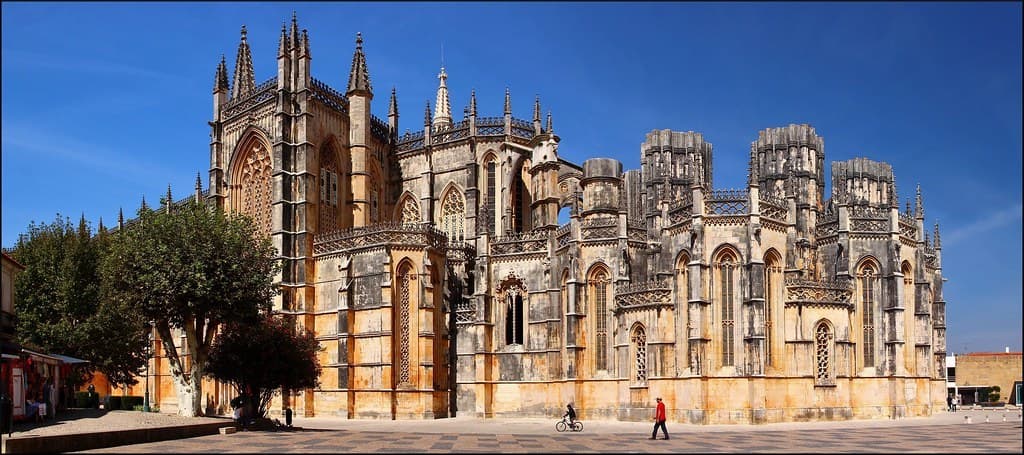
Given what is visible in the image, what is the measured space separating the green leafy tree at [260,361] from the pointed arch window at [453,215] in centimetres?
1967

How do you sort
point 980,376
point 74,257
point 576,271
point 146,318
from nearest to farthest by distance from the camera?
point 146,318 → point 576,271 → point 74,257 → point 980,376

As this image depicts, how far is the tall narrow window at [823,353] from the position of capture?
46750 mm

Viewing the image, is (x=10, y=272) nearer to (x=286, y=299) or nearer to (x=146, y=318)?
(x=146, y=318)

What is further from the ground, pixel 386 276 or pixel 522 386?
pixel 386 276

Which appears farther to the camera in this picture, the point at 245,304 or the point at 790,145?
the point at 790,145

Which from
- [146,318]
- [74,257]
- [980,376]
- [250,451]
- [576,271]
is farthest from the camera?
[980,376]

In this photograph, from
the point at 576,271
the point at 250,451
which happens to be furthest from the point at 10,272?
the point at 576,271

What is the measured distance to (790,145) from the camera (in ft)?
185

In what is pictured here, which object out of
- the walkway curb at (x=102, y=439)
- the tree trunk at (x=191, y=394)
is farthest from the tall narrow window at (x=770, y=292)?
the tree trunk at (x=191, y=394)

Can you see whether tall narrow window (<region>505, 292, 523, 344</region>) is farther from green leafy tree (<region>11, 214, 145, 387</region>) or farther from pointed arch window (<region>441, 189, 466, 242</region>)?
green leafy tree (<region>11, 214, 145, 387</region>)

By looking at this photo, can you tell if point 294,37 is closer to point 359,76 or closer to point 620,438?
point 359,76

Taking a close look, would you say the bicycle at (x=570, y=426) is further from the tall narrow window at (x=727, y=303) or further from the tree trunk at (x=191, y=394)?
the tree trunk at (x=191, y=394)

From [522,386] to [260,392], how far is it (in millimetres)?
14642

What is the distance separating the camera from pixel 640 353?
4834 cm
